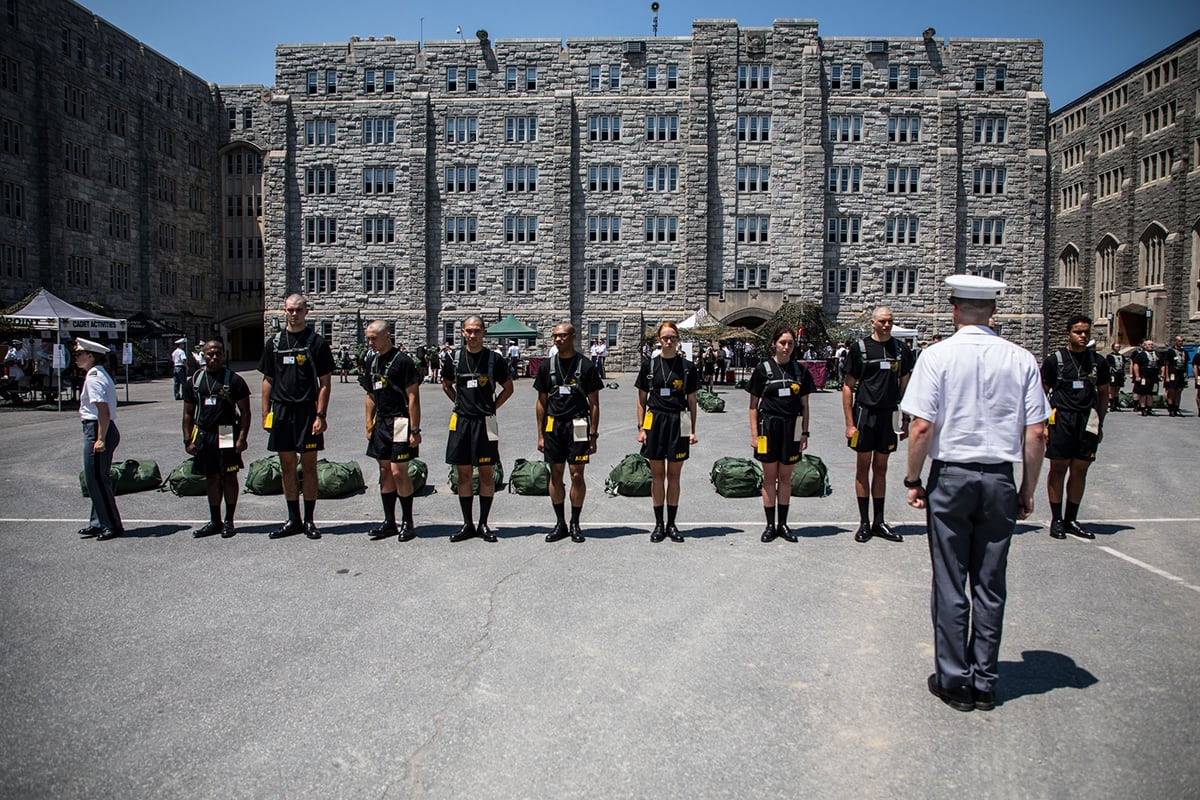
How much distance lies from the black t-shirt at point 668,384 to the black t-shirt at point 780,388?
0.66 m

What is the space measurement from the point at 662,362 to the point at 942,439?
148 inches

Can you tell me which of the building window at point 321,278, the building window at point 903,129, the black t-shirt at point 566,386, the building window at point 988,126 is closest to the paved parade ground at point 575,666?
the black t-shirt at point 566,386

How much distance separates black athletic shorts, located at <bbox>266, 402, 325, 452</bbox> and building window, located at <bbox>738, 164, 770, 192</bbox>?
4403 cm

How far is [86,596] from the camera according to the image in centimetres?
581

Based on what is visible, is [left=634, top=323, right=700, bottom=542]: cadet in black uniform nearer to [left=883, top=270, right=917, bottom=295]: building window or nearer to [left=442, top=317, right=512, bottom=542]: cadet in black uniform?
[left=442, top=317, right=512, bottom=542]: cadet in black uniform

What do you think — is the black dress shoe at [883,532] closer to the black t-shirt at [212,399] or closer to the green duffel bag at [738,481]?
the green duffel bag at [738,481]

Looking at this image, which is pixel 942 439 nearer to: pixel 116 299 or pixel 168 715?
pixel 168 715

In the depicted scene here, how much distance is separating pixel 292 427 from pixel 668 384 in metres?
3.67

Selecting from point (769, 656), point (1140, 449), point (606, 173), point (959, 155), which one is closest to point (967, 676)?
point (769, 656)

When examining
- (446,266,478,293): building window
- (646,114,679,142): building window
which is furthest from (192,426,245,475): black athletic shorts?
(646,114,679,142): building window

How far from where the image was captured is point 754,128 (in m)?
47.8

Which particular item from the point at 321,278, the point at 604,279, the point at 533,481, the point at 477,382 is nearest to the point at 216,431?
the point at 477,382

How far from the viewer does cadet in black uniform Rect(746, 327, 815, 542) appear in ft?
24.9

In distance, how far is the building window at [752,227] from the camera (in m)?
48.1
